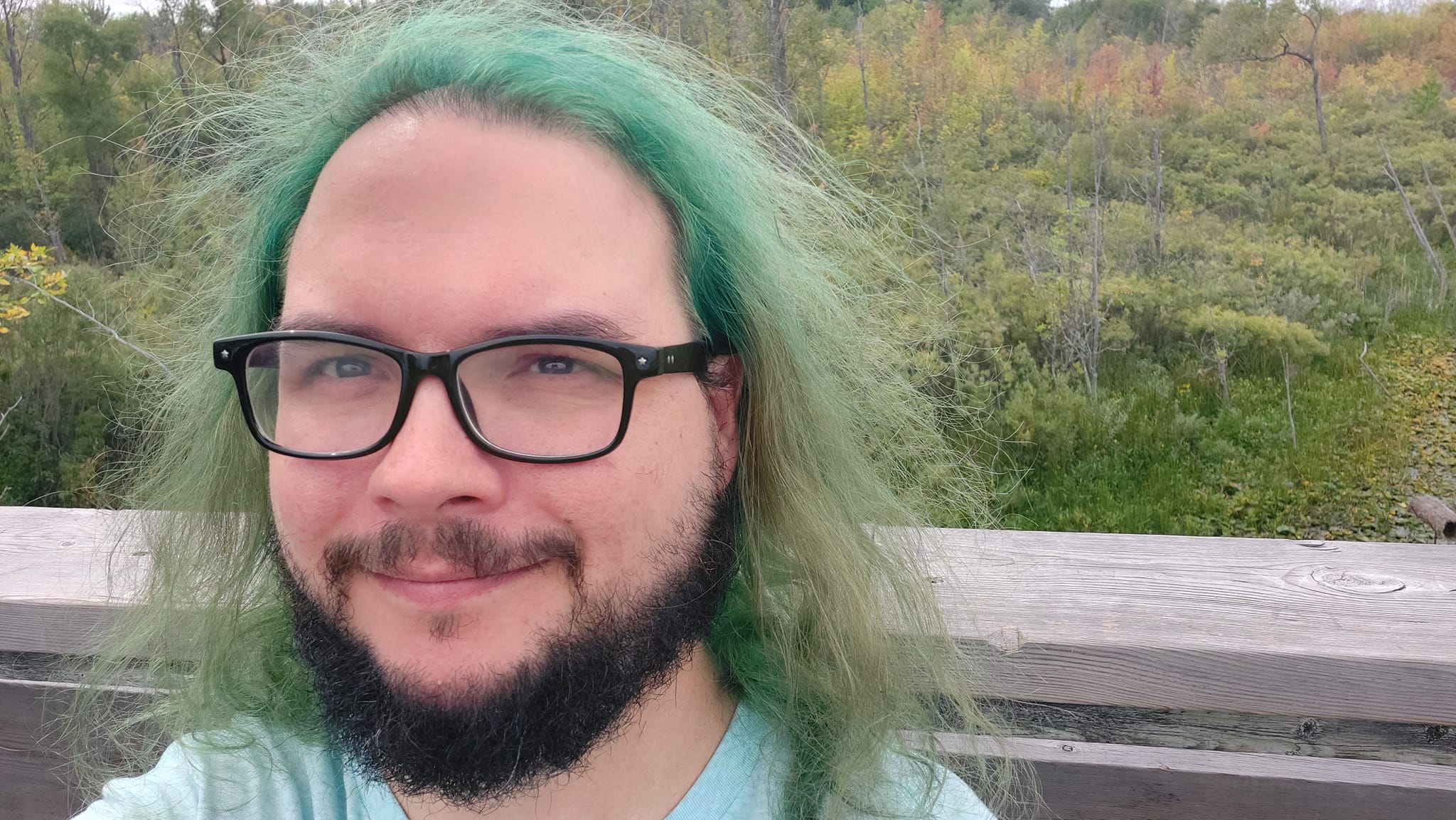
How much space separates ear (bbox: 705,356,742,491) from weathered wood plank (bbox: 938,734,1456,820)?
0.55 metres

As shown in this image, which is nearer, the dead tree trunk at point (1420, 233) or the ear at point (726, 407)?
the ear at point (726, 407)

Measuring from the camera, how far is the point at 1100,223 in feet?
14.2

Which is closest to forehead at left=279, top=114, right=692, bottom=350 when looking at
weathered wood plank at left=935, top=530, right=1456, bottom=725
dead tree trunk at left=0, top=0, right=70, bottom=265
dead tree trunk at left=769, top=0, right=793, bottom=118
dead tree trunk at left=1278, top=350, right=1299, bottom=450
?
weathered wood plank at left=935, top=530, right=1456, bottom=725

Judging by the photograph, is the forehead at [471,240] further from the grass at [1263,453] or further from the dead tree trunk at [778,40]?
the dead tree trunk at [778,40]

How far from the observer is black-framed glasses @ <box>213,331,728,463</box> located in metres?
0.90

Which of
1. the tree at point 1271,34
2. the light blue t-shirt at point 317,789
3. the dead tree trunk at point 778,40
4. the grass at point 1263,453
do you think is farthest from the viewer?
the dead tree trunk at point 778,40

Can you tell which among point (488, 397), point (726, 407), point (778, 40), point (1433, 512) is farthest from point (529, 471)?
point (778, 40)

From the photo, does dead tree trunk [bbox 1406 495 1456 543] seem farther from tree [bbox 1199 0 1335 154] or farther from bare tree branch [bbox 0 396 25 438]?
bare tree branch [bbox 0 396 25 438]

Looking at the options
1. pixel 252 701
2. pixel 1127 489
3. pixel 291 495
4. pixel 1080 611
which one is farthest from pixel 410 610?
pixel 1127 489

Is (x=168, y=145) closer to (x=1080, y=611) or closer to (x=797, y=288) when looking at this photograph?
(x=797, y=288)

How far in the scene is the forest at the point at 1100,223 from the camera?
3.45 m

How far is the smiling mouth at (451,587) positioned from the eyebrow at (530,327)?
0.23 metres

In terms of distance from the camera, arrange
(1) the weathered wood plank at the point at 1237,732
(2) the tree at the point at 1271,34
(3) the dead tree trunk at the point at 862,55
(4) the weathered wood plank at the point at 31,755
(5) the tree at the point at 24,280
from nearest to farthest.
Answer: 1. (1) the weathered wood plank at the point at 1237,732
2. (4) the weathered wood plank at the point at 31,755
3. (5) the tree at the point at 24,280
4. (2) the tree at the point at 1271,34
5. (3) the dead tree trunk at the point at 862,55

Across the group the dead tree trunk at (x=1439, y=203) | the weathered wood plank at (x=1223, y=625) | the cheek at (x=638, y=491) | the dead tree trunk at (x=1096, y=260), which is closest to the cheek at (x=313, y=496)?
the cheek at (x=638, y=491)
